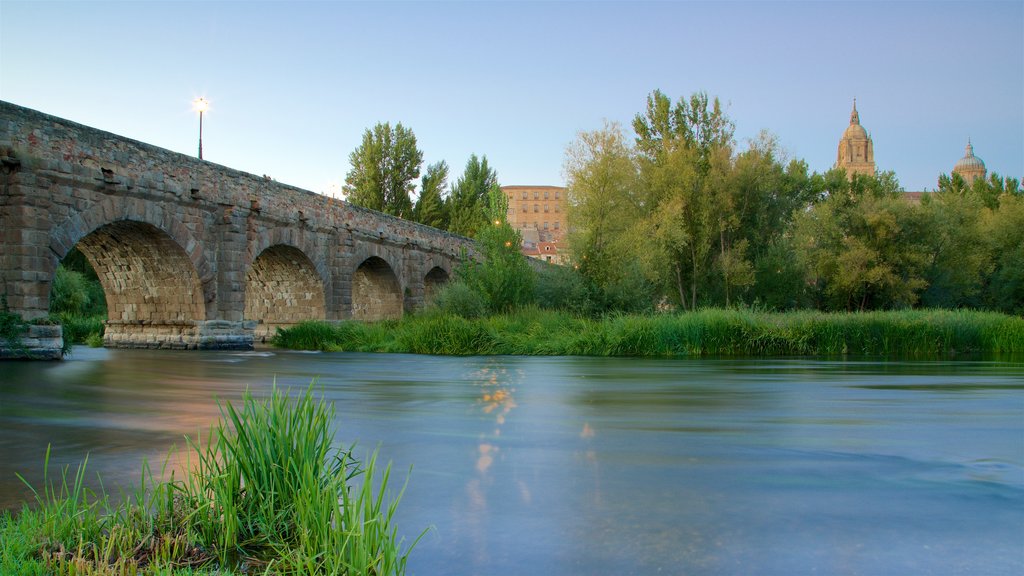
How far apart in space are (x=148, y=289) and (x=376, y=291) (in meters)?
11.2

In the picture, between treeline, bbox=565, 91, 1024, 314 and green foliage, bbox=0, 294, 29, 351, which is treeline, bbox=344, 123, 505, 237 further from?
green foliage, bbox=0, 294, 29, 351

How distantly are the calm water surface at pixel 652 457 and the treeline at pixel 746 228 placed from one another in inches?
545

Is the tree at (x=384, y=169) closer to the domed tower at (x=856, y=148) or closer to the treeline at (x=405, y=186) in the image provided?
the treeline at (x=405, y=186)

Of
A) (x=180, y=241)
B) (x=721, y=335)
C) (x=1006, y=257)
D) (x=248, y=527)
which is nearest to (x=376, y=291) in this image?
(x=180, y=241)

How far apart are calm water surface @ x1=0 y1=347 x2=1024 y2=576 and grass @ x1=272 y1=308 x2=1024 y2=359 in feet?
15.7

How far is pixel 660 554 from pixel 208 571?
193 centimetres

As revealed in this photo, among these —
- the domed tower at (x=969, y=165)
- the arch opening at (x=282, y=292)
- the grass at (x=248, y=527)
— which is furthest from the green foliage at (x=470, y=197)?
the domed tower at (x=969, y=165)

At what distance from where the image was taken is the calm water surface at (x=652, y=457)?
356cm

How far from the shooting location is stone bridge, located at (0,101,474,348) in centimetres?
1368

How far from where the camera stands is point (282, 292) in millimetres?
25016

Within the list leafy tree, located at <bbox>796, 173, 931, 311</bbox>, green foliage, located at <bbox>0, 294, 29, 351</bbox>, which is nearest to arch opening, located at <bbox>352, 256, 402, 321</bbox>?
green foliage, located at <bbox>0, 294, 29, 351</bbox>

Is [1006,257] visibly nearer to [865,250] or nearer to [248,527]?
[865,250]

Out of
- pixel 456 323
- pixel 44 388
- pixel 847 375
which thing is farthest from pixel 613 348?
pixel 44 388

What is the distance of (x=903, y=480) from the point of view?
5039mm
